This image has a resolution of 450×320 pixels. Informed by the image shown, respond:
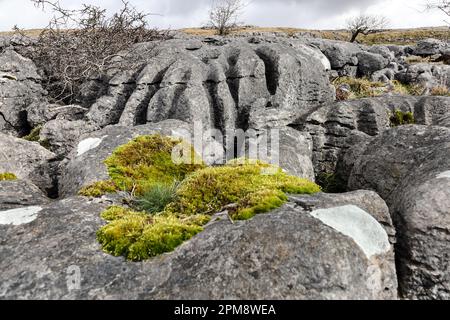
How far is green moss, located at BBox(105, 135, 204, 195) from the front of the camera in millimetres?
7746

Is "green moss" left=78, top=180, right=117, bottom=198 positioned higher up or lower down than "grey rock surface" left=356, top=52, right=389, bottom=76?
lower down

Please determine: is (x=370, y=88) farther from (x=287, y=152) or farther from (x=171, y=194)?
(x=171, y=194)

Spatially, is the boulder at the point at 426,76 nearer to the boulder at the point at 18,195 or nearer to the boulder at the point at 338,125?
the boulder at the point at 338,125

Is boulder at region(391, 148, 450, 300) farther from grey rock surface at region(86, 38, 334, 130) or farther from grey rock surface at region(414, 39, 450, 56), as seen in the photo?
grey rock surface at region(414, 39, 450, 56)

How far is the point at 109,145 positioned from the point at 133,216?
3890 millimetres

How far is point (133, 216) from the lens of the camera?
223 inches

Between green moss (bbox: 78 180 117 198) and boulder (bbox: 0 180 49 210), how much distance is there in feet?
3.89

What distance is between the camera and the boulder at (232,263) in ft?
13.5

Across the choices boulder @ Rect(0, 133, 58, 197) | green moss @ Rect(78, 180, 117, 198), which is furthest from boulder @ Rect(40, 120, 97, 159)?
green moss @ Rect(78, 180, 117, 198)

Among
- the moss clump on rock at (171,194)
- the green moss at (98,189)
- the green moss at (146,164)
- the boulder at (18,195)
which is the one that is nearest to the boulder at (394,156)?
A: the moss clump on rock at (171,194)

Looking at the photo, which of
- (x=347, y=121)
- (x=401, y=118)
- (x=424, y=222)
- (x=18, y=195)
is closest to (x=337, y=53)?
(x=401, y=118)

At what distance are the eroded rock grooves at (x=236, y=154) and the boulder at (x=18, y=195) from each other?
5 cm

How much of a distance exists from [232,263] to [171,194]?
2661 millimetres
